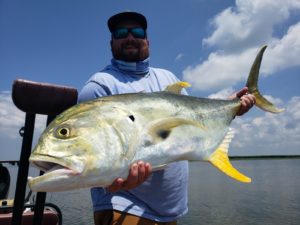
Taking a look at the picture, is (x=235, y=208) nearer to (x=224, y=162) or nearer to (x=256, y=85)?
(x=256, y=85)

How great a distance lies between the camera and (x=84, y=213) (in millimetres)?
26812

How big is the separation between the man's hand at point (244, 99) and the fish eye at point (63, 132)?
9.01 feet

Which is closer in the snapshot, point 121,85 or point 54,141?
point 54,141

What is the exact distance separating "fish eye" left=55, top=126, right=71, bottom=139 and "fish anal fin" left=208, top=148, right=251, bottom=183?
161 cm

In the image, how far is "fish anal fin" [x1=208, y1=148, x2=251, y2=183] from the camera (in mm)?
3437

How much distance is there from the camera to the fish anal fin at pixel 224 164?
344 centimetres

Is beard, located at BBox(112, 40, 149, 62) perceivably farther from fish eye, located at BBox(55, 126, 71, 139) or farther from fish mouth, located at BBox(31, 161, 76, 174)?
fish mouth, located at BBox(31, 161, 76, 174)

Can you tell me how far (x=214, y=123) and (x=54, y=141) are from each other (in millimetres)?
2010

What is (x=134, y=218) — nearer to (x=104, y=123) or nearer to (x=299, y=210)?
(x=104, y=123)

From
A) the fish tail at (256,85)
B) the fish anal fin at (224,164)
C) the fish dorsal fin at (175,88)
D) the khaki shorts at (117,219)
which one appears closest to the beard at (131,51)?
the fish dorsal fin at (175,88)

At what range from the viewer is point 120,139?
280 cm

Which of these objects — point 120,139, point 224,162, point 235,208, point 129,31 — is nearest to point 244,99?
point 224,162

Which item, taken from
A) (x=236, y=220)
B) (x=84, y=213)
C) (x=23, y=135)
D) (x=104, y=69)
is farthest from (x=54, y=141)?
(x=84, y=213)

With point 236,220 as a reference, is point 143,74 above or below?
above
